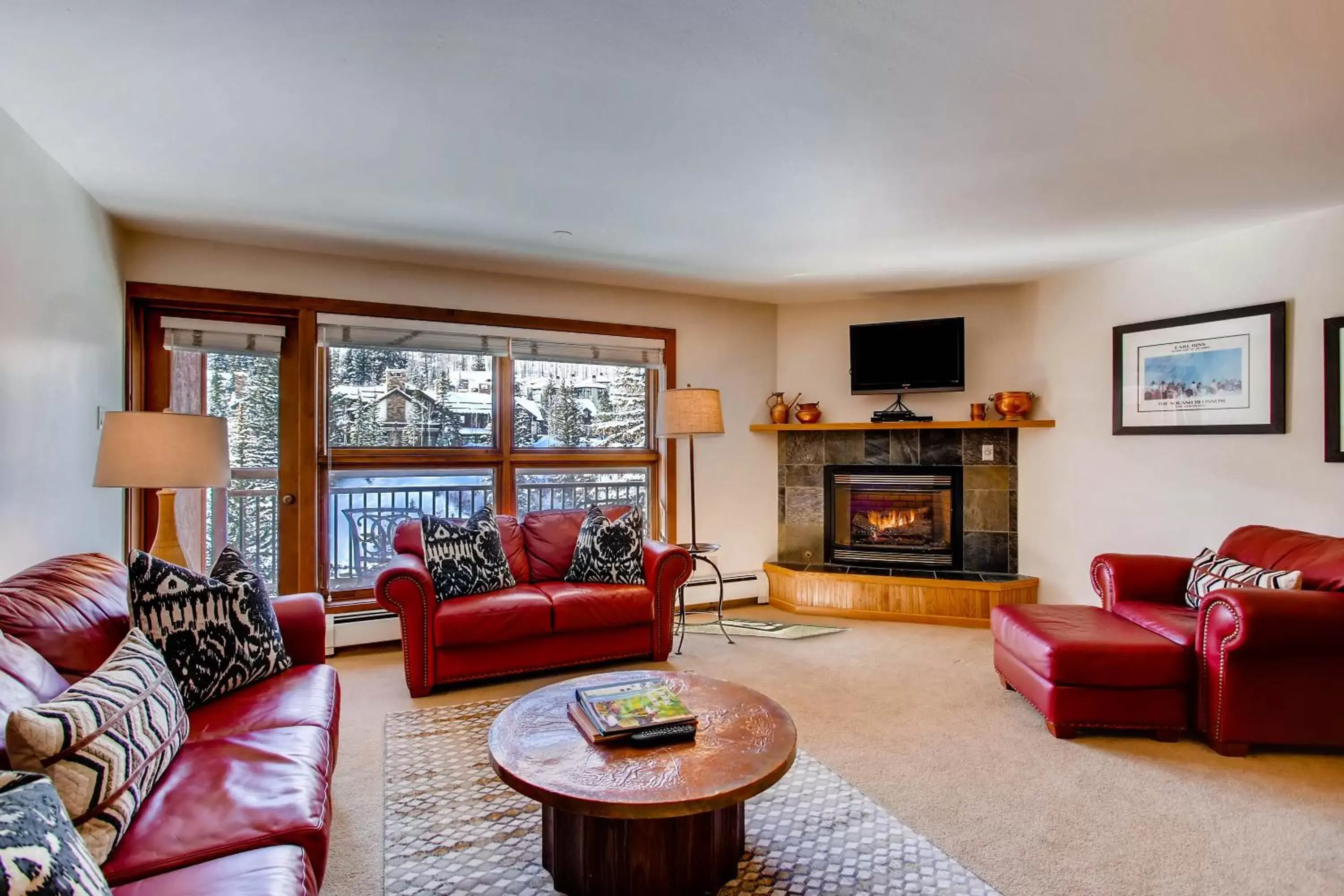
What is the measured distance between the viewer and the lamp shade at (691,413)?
4188 mm

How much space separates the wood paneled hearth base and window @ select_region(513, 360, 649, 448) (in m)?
1.58

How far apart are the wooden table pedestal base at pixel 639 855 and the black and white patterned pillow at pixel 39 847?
997mm

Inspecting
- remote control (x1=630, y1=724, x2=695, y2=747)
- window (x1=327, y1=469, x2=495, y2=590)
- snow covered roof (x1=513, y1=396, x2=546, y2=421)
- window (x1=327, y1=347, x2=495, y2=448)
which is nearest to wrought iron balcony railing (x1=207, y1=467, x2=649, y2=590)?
window (x1=327, y1=469, x2=495, y2=590)

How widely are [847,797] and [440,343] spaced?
3.38m

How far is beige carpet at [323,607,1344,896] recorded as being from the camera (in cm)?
193

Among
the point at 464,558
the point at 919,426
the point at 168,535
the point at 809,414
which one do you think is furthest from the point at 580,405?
the point at 168,535

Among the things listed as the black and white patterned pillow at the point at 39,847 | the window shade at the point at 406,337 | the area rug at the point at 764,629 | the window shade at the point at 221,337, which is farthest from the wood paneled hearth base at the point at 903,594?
the black and white patterned pillow at the point at 39,847

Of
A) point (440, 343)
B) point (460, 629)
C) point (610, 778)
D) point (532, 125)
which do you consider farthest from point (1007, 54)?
point (440, 343)

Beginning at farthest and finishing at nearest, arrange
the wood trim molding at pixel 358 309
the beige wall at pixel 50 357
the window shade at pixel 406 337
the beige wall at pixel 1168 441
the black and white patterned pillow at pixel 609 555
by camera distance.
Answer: the window shade at pixel 406 337
the black and white patterned pillow at pixel 609 555
the wood trim molding at pixel 358 309
the beige wall at pixel 1168 441
the beige wall at pixel 50 357

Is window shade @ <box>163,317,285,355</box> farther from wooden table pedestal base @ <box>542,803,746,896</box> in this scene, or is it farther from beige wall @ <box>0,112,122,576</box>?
wooden table pedestal base @ <box>542,803,746,896</box>

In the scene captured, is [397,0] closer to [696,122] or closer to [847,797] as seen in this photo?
[696,122]

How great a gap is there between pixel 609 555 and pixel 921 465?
101 inches

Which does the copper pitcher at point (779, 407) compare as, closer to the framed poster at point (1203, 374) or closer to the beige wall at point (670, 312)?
the beige wall at point (670, 312)

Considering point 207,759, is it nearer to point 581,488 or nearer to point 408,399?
point 408,399
